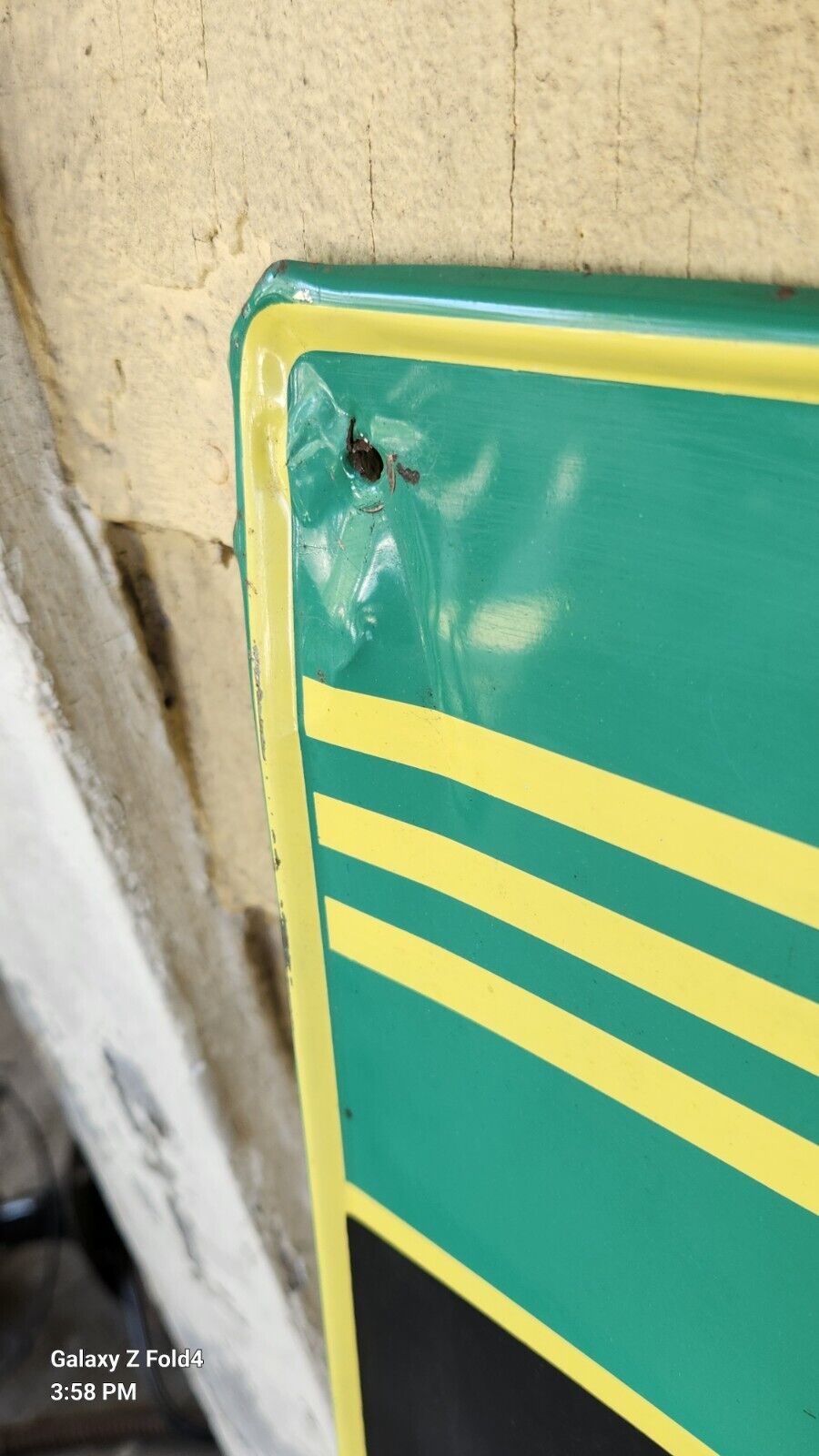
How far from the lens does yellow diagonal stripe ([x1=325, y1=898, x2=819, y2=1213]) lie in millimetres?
520

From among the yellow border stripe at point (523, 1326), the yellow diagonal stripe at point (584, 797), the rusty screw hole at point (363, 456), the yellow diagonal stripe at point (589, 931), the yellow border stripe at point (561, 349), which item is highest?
the yellow border stripe at point (561, 349)

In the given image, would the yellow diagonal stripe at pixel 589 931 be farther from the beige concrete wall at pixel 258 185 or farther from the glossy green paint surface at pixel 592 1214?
the beige concrete wall at pixel 258 185

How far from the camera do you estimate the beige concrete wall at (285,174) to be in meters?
0.52

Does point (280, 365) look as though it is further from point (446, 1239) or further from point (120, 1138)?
point (120, 1138)

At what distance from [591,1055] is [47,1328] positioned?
7.64ft

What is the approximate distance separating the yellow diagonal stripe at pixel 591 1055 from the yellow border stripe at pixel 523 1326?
0.60 ft

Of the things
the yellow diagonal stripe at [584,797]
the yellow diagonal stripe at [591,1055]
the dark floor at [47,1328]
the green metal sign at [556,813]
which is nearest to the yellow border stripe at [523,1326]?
the green metal sign at [556,813]

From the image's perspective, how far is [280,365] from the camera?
2.11 feet

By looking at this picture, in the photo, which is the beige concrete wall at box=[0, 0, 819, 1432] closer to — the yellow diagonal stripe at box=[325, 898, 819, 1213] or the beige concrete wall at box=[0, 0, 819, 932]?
the beige concrete wall at box=[0, 0, 819, 932]

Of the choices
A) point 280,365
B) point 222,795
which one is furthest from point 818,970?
point 222,795

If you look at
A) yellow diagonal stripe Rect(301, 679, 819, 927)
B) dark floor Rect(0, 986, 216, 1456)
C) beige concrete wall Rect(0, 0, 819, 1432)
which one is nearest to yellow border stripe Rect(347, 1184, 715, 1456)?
yellow diagonal stripe Rect(301, 679, 819, 927)

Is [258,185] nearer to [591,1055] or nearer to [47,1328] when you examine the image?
[591,1055]

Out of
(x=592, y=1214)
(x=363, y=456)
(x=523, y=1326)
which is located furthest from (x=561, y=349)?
(x=523, y=1326)

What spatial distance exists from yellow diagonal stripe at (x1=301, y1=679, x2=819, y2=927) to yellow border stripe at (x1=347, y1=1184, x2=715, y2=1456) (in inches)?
12.9
